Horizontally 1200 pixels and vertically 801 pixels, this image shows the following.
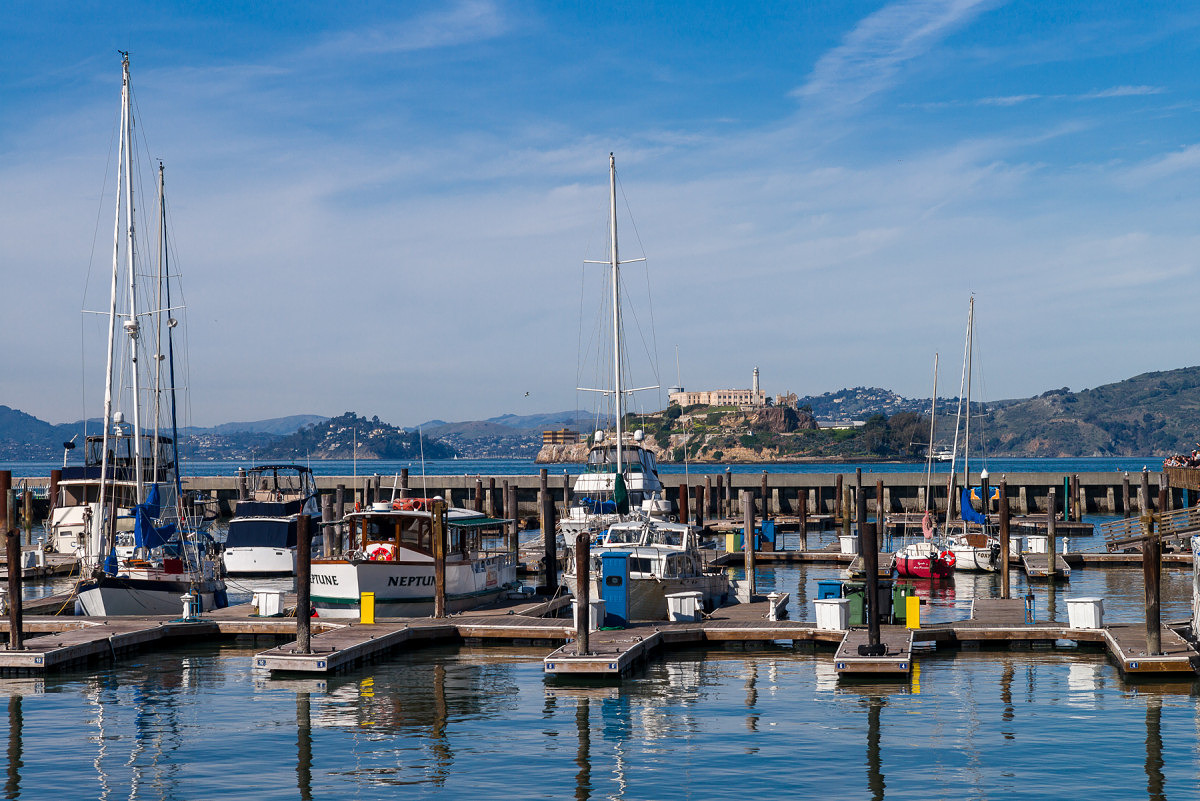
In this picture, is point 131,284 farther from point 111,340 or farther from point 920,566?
point 920,566

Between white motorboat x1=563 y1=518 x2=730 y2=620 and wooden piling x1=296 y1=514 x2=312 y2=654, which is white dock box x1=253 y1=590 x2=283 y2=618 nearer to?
wooden piling x1=296 y1=514 x2=312 y2=654

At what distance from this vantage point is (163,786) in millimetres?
19875

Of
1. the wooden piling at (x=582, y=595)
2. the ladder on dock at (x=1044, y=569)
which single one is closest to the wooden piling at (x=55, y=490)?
the wooden piling at (x=582, y=595)

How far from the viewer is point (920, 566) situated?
49.8 m

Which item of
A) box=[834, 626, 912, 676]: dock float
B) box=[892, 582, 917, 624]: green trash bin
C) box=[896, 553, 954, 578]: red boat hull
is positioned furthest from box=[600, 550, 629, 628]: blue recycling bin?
box=[896, 553, 954, 578]: red boat hull

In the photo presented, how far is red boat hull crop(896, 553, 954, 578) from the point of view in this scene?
49.8m

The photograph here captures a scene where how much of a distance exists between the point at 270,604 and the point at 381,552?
3.62 m

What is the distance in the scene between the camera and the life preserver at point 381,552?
35.3m

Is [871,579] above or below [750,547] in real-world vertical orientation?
above

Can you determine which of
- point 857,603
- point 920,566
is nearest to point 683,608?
point 857,603

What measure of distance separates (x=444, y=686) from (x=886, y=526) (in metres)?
46.0

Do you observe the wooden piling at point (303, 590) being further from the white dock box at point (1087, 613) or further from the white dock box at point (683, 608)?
the white dock box at point (1087, 613)

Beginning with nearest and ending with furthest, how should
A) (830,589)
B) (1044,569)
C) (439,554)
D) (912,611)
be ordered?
(912,611)
(439,554)
(830,589)
(1044,569)

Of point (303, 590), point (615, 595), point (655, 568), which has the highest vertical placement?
point (303, 590)
